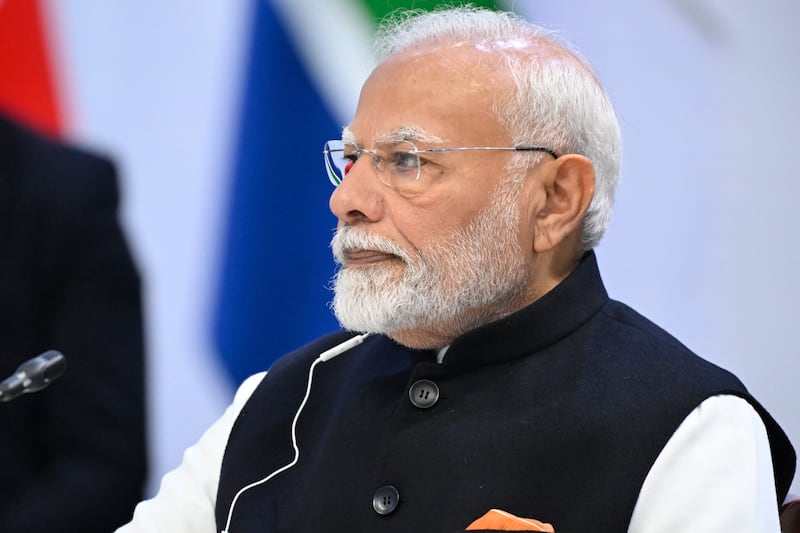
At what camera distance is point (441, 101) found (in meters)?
2.03

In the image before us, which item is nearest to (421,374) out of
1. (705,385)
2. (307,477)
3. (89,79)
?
(307,477)

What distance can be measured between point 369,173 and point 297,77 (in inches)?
57.2

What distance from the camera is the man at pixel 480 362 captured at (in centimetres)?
182

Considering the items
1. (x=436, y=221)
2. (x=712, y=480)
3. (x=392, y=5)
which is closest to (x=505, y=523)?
(x=712, y=480)

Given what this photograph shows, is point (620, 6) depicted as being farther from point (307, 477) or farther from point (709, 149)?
point (307, 477)

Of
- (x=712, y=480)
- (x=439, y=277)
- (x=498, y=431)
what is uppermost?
(x=439, y=277)

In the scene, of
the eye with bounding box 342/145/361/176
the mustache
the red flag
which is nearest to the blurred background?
the red flag

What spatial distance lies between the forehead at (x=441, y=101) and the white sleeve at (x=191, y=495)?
717 millimetres

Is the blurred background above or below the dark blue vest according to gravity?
above

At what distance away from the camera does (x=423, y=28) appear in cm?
226

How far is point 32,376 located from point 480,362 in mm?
813

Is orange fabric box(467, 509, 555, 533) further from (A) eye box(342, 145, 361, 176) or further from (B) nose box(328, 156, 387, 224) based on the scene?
(A) eye box(342, 145, 361, 176)

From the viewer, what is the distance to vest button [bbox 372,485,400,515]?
188 cm

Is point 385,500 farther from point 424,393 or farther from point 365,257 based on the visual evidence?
point 365,257
